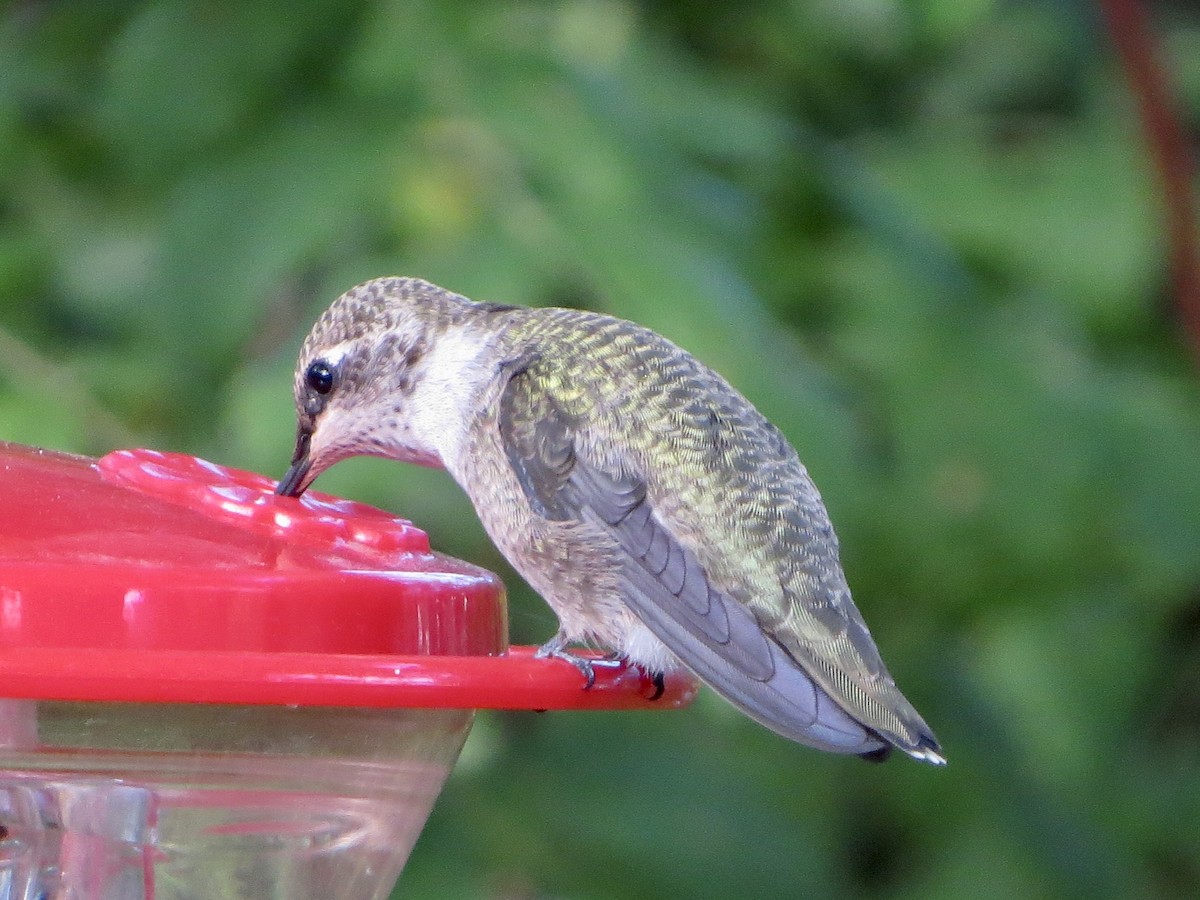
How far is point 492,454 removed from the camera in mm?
2920

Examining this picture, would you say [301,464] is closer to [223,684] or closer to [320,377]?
[320,377]

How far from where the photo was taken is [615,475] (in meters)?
2.86

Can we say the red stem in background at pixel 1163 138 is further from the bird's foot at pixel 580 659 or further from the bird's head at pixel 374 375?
the bird's foot at pixel 580 659

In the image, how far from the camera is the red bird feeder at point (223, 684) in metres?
1.68

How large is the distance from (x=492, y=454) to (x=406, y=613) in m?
0.99

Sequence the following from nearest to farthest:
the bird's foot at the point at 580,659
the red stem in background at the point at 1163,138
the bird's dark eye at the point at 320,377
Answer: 1. the bird's foot at the point at 580,659
2. the bird's dark eye at the point at 320,377
3. the red stem in background at the point at 1163,138

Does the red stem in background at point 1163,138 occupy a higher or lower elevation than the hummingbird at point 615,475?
higher

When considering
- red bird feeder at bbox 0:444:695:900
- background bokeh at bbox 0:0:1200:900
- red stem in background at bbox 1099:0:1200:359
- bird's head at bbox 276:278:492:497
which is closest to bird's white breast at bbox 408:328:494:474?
bird's head at bbox 276:278:492:497

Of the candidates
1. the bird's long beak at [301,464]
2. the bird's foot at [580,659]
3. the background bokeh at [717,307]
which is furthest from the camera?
the background bokeh at [717,307]

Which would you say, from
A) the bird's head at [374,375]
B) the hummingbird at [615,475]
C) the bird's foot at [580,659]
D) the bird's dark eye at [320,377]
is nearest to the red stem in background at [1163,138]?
the hummingbird at [615,475]

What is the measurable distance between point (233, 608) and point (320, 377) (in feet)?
4.09

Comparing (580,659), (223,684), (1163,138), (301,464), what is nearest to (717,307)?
(301,464)

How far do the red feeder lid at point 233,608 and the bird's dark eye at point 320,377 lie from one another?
26.1 inches

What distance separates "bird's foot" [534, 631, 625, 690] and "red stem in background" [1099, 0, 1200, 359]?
1772 mm
